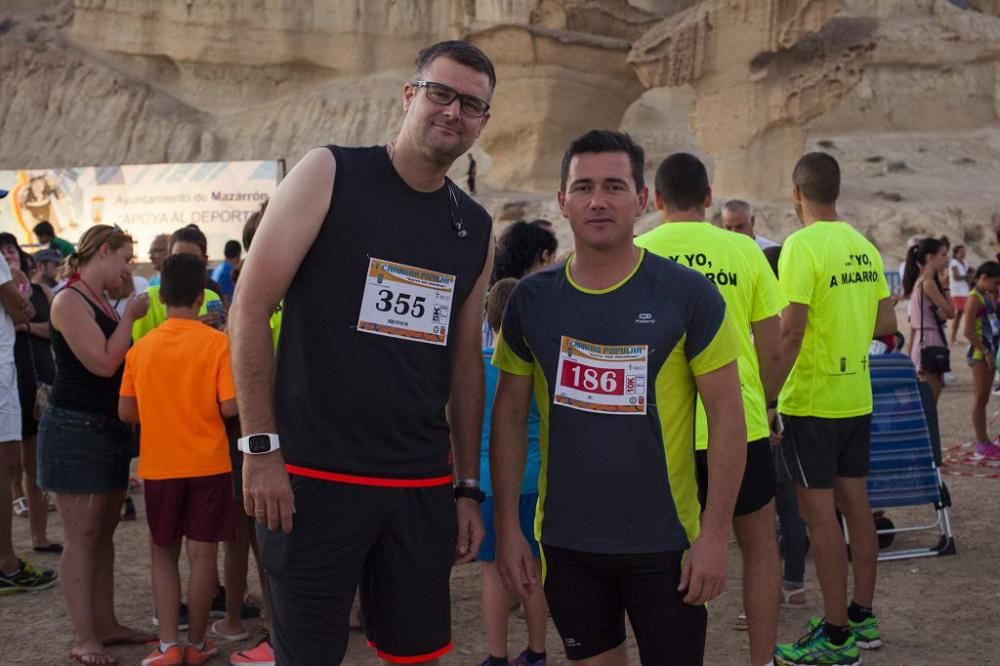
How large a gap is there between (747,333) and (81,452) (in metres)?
2.82

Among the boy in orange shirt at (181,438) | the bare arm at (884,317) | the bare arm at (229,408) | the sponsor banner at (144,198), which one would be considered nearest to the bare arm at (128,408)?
the boy in orange shirt at (181,438)

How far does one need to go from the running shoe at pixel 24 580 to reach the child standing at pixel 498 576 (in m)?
2.72

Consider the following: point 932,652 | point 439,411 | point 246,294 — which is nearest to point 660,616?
point 439,411

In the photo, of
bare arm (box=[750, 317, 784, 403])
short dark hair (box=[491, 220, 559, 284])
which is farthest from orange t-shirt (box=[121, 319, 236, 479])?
bare arm (box=[750, 317, 784, 403])

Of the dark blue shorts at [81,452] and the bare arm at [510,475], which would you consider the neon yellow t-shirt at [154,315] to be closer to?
the dark blue shorts at [81,452]

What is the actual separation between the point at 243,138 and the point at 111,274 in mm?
31436

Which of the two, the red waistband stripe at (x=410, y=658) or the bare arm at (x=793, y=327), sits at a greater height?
the bare arm at (x=793, y=327)

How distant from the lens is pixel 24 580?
528 centimetres

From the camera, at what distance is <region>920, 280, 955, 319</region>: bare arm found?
27.5 feet

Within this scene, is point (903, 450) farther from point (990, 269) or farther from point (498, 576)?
point (990, 269)

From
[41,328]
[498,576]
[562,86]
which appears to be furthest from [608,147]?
[562,86]

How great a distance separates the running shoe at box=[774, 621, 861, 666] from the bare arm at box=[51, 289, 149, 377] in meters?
3.01

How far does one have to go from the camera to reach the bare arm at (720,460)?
251cm

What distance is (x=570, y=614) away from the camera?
2.64 m
